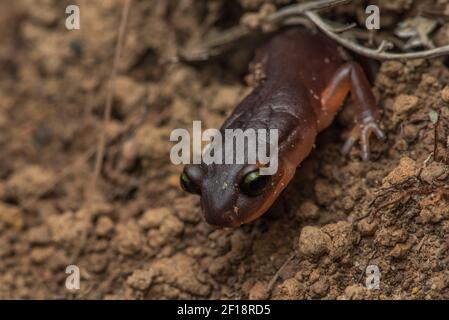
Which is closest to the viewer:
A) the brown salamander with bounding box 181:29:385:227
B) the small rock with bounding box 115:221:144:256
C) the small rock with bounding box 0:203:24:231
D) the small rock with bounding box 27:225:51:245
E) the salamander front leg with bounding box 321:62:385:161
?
the brown salamander with bounding box 181:29:385:227

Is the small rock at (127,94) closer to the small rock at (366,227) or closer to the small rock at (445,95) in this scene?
the small rock at (366,227)

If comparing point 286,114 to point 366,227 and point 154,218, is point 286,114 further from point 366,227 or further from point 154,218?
point 154,218

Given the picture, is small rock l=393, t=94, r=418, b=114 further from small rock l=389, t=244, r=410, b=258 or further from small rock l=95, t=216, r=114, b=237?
small rock l=95, t=216, r=114, b=237

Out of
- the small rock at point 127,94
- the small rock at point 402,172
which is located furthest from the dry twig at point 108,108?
the small rock at point 402,172

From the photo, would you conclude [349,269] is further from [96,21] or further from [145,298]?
[96,21]

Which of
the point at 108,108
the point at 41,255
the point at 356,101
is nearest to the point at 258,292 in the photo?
the point at 356,101

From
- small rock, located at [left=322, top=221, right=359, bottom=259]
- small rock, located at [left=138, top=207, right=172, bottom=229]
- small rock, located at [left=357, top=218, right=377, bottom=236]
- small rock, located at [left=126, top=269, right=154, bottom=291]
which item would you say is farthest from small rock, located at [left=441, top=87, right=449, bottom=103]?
small rock, located at [left=126, top=269, right=154, bottom=291]
